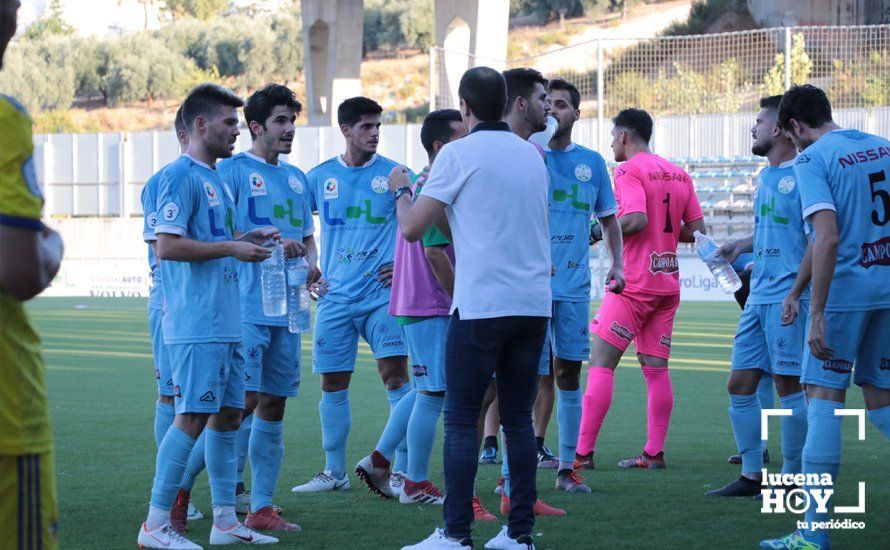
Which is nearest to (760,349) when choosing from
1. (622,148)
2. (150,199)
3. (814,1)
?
(622,148)

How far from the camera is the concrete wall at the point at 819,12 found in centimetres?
3791

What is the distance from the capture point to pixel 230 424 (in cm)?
576

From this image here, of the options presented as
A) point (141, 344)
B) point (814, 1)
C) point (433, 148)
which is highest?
point (814, 1)

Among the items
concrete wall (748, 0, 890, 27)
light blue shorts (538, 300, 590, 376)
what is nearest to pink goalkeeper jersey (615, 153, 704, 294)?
light blue shorts (538, 300, 590, 376)

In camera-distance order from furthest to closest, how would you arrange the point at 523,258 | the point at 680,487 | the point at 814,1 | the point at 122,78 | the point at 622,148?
1. the point at 122,78
2. the point at 814,1
3. the point at 622,148
4. the point at 680,487
5. the point at 523,258

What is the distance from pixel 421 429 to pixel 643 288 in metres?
2.17

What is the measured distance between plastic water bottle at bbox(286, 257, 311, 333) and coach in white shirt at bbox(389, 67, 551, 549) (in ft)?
4.81

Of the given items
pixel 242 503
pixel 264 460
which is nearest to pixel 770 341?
pixel 264 460

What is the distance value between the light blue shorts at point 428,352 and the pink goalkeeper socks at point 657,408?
1.95m

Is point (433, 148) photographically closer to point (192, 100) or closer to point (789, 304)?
point (192, 100)

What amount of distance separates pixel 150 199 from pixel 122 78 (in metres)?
66.7

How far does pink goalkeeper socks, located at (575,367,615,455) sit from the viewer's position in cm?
780

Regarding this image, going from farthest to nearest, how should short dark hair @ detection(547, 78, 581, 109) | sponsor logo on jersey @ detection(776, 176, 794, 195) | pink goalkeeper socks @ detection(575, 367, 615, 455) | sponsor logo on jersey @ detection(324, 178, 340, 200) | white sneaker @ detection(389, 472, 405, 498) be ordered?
pink goalkeeper socks @ detection(575, 367, 615, 455) → short dark hair @ detection(547, 78, 581, 109) → sponsor logo on jersey @ detection(324, 178, 340, 200) → white sneaker @ detection(389, 472, 405, 498) → sponsor logo on jersey @ detection(776, 176, 794, 195)

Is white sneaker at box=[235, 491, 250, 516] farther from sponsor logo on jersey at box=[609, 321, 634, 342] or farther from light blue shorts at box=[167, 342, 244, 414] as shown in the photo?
sponsor logo on jersey at box=[609, 321, 634, 342]
